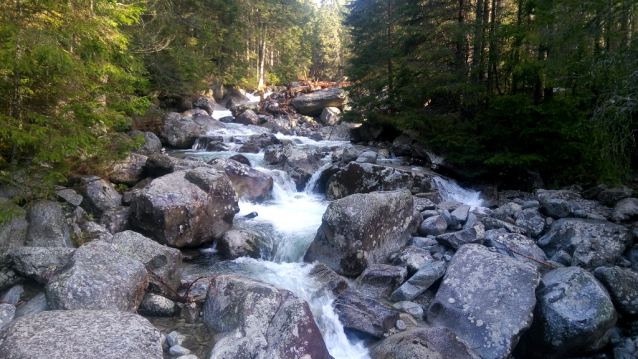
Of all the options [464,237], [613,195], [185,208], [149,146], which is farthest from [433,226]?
[149,146]

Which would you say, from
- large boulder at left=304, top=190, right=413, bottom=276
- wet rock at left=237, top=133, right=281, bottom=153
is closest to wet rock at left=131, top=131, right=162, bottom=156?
wet rock at left=237, top=133, right=281, bottom=153

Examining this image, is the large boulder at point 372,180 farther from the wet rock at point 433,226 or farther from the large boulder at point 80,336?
the large boulder at point 80,336

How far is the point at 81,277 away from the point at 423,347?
4.59 meters

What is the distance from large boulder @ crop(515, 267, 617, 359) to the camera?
5609mm

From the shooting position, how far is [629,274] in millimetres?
6352

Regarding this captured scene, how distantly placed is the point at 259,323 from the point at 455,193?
30.5 feet

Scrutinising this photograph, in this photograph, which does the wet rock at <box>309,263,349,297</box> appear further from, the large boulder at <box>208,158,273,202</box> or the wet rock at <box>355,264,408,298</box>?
the large boulder at <box>208,158,273,202</box>

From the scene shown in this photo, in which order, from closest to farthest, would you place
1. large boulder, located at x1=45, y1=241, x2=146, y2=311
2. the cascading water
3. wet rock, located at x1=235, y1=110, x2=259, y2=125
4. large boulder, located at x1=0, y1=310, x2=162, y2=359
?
large boulder, located at x1=0, y1=310, x2=162, y2=359, large boulder, located at x1=45, y1=241, x2=146, y2=311, the cascading water, wet rock, located at x1=235, y1=110, x2=259, y2=125

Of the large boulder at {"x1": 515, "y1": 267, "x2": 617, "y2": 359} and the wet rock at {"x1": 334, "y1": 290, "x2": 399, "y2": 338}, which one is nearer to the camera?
the large boulder at {"x1": 515, "y1": 267, "x2": 617, "y2": 359}

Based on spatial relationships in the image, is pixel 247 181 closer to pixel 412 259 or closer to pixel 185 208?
pixel 185 208

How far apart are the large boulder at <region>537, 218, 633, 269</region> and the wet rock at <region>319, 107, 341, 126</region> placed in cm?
1886

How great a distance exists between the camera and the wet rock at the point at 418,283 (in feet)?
22.0

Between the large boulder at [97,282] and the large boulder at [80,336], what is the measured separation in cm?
37

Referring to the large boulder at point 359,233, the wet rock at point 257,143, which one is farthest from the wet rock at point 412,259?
the wet rock at point 257,143
